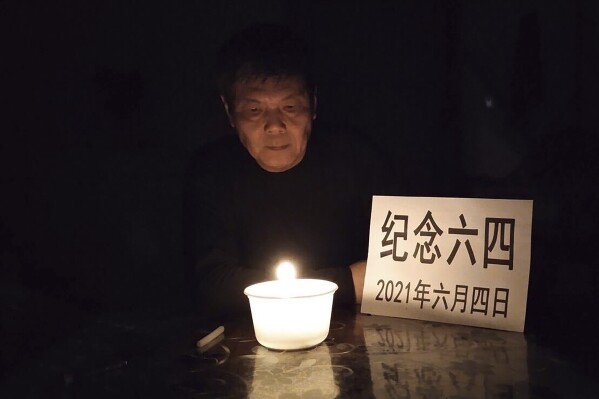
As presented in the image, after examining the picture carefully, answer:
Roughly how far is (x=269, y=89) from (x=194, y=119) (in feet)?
2.07

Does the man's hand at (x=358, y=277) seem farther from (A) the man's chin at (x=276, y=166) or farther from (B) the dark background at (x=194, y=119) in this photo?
(B) the dark background at (x=194, y=119)

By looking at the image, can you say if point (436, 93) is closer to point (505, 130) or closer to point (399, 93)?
point (399, 93)

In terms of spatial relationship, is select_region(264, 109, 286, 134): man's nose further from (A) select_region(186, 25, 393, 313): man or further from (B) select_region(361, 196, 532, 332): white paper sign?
(B) select_region(361, 196, 532, 332): white paper sign

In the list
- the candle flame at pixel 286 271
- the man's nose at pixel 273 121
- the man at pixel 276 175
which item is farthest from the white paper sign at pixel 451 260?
the man's nose at pixel 273 121

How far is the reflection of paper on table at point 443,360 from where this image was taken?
728 millimetres

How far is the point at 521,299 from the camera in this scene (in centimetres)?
96

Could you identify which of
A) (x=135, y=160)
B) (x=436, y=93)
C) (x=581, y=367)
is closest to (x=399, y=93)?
(x=436, y=93)

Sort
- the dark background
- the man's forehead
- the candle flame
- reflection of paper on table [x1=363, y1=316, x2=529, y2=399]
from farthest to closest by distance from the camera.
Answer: the dark background, the man's forehead, the candle flame, reflection of paper on table [x1=363, y1=316, x2=529, y2=399]

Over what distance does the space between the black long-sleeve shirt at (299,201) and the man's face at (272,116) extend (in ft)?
0.39

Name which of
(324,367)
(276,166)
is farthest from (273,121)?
(324,367)

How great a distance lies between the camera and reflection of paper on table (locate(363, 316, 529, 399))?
0.73 m

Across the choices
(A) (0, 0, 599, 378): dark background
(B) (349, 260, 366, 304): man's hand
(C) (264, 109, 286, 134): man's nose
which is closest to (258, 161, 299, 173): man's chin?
(C) (264, 109, 286, 134): man's nose

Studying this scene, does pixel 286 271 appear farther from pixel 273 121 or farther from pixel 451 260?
pixel 273 121

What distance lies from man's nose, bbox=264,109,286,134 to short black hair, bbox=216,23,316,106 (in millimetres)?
103
